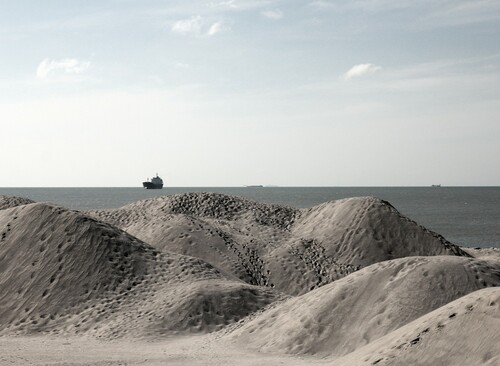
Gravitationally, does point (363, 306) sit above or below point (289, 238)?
below

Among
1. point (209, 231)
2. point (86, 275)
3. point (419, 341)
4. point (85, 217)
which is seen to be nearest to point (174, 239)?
point (209, 231)

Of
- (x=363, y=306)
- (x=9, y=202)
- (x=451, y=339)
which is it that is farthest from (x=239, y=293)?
(x=9, y=202)

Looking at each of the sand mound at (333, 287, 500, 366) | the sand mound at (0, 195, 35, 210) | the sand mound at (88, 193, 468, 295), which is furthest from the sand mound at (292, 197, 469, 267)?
the sand mound at (333, 287, 500, 366)

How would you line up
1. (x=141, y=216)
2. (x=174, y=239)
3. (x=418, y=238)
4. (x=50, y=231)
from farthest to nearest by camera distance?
(x=141, y=216), (x=418, y=238), (x=174, y=239), (x=50, y=231)

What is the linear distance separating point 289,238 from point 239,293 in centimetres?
1221

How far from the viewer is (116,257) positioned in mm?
26922

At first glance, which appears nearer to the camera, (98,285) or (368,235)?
(98,285)

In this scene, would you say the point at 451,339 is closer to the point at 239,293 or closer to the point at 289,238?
the point at 239,293

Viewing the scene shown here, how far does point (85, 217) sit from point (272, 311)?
11198 millimetres

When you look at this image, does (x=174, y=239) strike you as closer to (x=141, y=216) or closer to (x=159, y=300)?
(x=141, y=216)

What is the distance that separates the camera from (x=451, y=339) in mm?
12609

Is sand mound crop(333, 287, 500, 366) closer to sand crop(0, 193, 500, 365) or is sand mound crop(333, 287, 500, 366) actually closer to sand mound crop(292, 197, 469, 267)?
sand crop(0, 193, 500, 365)

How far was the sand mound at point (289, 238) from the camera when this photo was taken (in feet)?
106

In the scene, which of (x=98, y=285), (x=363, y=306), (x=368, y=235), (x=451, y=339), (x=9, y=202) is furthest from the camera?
(x=9, y=202)
